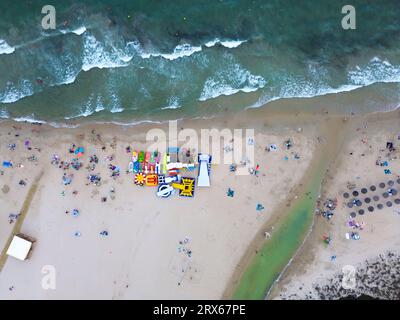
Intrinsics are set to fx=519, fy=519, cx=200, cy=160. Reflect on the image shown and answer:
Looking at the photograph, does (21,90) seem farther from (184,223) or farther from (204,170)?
(184,223)

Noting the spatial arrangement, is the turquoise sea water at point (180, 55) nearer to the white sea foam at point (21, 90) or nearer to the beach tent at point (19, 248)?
the white sea foam at point (21, 90)

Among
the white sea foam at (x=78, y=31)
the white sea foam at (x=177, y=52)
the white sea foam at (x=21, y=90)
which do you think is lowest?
the white sea foam at (x=21, y=90)

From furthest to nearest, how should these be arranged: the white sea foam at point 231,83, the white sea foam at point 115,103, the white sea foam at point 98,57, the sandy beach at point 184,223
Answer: the white sea foam at point 98,57, the white sea foam at point 115,103, the white sea foam at point 231,83, the sandy beach at point 184,223

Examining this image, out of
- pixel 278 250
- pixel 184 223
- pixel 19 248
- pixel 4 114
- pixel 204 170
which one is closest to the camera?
pixel 19 248

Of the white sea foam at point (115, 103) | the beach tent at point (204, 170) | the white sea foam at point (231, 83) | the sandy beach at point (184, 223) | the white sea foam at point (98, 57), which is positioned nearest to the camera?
the beach tent at point (204, 170)

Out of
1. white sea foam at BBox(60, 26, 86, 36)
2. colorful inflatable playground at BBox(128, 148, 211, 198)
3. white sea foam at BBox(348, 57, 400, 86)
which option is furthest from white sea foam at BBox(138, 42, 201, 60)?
white sea foam at BBox(348, 57, 400, 86)

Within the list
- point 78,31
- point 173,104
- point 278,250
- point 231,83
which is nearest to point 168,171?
point 173,104

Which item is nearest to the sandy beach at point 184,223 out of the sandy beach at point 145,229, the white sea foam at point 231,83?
the sandy beach at point 145,229
